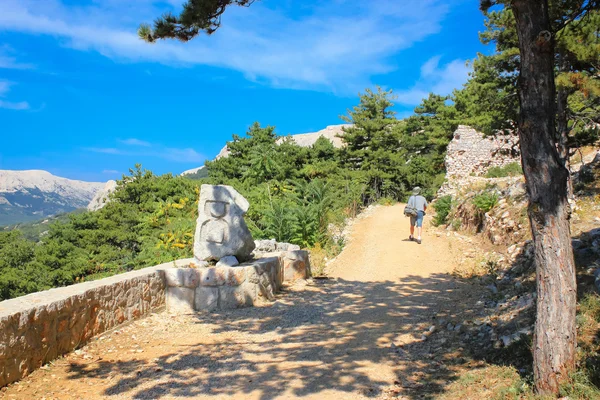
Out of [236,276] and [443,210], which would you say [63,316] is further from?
[443,210]

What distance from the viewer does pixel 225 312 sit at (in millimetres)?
6320

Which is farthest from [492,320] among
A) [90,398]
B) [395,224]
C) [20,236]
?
[20,236]

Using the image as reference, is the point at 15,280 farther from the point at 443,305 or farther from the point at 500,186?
the point at 500,186

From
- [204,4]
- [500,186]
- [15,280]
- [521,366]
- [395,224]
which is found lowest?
[15,280]

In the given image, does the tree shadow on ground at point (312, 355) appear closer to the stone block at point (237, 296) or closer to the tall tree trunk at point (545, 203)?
the stone block at point (237, 296)

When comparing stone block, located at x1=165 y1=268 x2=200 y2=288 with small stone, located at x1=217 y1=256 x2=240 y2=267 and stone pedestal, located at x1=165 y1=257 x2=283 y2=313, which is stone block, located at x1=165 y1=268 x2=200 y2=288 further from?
small stone, located at x1=217 y1=256 x2=240 y2=267

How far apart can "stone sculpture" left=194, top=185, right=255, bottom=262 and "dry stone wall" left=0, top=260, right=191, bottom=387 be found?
3.15ft

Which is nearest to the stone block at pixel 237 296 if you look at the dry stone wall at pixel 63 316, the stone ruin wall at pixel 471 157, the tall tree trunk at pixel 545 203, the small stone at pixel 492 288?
the dry stone wall at pixel 63 316

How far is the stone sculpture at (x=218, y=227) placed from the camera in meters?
A: 6.78

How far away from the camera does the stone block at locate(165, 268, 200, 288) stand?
6281mm

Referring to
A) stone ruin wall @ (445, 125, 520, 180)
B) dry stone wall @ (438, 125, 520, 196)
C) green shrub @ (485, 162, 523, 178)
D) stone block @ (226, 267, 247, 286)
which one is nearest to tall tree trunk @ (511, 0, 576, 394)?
stone block @ (226, 267, 247, 286)

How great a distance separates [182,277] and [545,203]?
194 inches

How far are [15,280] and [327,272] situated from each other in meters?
12.6

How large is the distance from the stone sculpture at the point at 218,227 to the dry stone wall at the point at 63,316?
96 cm
